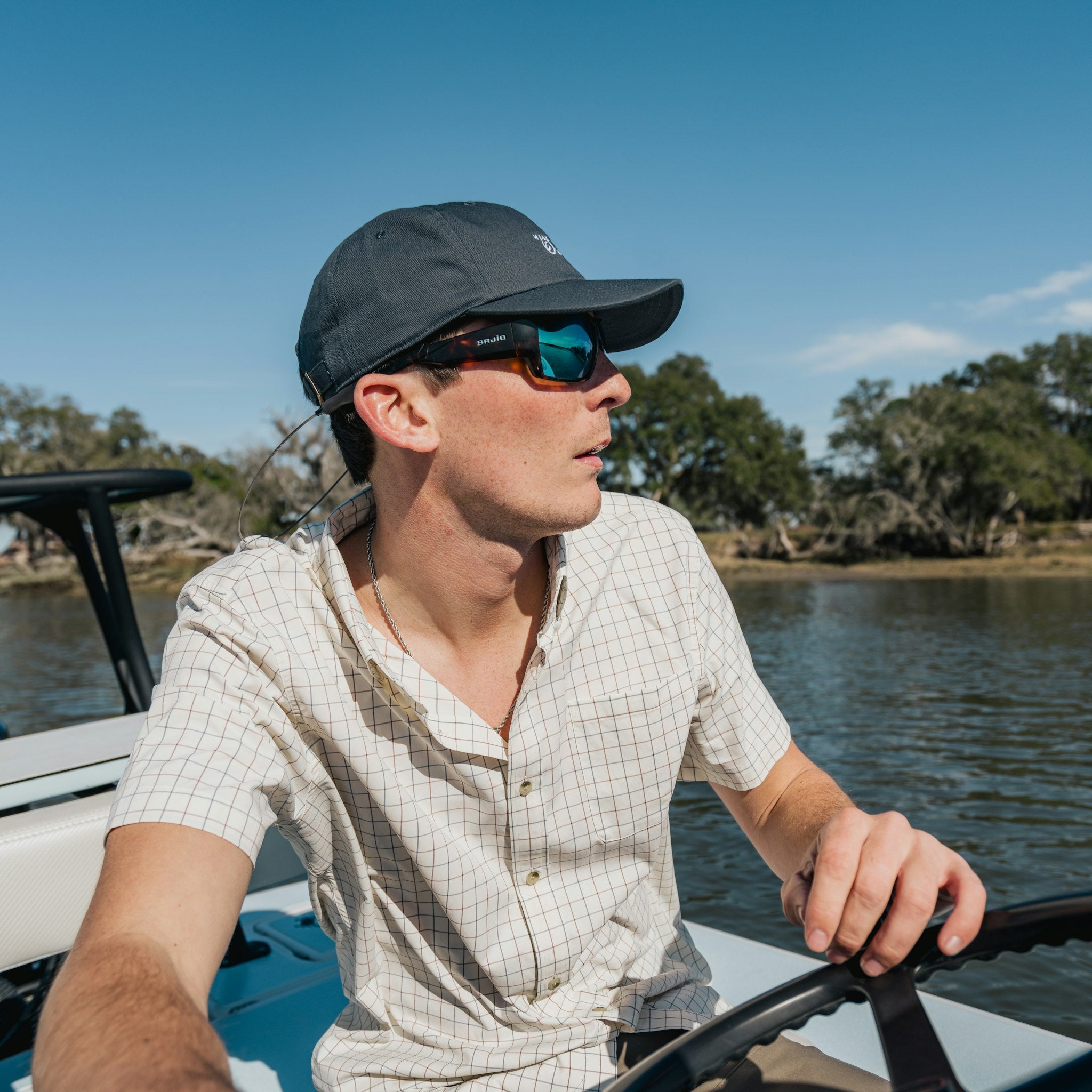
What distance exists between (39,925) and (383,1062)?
2.08 ft

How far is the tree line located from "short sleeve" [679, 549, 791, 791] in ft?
79.2

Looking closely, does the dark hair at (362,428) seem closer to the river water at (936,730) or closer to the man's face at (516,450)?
the man's face at (516,450)

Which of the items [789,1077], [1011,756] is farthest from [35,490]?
[1011,756]

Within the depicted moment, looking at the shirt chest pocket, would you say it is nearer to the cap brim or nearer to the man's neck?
the man's neck

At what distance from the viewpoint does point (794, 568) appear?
35531 millimetres

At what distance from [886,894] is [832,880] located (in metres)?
0.06

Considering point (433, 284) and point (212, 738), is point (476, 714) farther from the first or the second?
point (433, 284)

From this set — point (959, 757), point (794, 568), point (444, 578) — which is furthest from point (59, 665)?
point (794, 568)

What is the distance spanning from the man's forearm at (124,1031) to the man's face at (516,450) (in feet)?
→ 2.43

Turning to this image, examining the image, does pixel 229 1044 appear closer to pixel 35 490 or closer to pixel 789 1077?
pixel 789 1077

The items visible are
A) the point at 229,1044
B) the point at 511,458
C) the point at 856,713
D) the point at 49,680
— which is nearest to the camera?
the point at 511,458

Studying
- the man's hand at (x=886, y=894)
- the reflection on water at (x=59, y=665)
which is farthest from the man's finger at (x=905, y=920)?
the reflection on water at (x=59, y=665)

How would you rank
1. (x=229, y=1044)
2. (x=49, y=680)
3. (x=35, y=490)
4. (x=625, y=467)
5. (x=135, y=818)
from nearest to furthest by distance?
1. (x=135, y=818)
2. (x=229, y=1044)
3. (x=35, y=490)
4. (x=49, y=680)
5. (x=625, y=467)

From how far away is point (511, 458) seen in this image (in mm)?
1482
